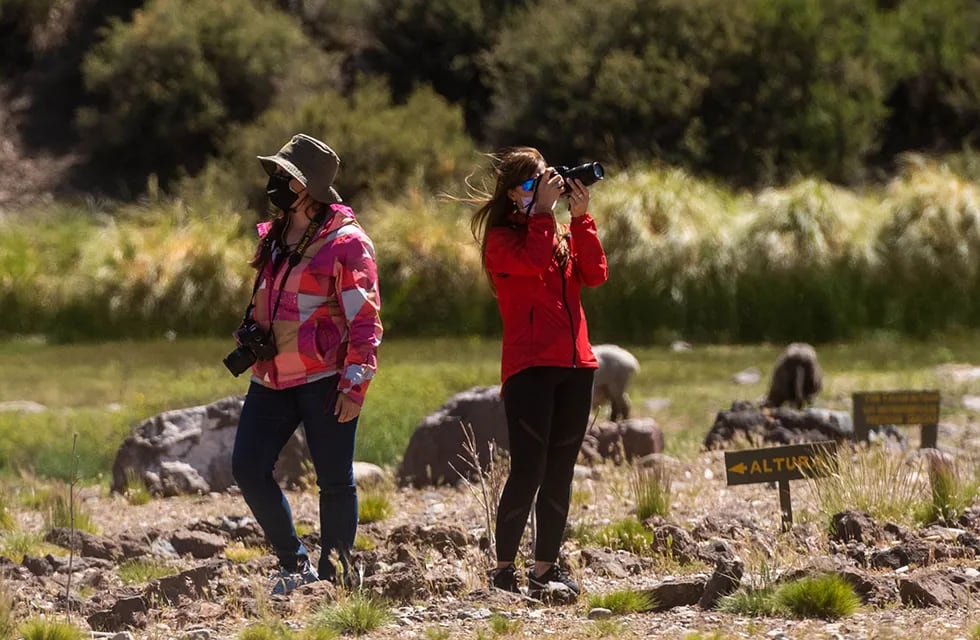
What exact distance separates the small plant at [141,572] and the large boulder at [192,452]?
3.78m

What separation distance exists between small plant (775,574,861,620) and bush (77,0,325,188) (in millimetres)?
33021

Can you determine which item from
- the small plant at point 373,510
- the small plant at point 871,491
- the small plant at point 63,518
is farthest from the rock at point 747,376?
the small plant at point 63,518

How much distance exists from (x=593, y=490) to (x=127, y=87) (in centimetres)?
3149

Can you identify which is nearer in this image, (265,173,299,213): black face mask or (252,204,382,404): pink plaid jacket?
(252,204,382,404): pink plaid jacket

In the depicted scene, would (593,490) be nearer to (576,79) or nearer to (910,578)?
(910,578)

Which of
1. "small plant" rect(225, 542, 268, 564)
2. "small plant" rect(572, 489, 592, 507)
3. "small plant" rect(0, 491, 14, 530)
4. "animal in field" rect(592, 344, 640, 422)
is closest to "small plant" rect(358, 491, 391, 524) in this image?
A: "small plant" rect(225, 542, 268, 564)

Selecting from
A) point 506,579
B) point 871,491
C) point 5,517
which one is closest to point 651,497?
point 871,491

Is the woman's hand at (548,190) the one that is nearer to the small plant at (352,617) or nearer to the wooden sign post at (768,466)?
the small plant at (352,617)

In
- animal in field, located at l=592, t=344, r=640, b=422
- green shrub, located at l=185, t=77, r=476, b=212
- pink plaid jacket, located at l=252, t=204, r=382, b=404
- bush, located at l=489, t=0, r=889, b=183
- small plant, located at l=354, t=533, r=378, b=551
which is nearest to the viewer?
pink plaid jacket, located at l=252, t=204, r=382, b=404

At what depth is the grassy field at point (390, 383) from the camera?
44.9 ft

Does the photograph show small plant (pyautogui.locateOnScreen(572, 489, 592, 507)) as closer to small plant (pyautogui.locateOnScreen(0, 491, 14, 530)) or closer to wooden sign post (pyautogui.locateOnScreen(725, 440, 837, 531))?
wooden sign post (pyautogui.locateOnScreen(725, 440, 837, 531))

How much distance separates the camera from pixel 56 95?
45188 mm

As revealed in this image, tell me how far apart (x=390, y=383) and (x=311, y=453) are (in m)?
9.37

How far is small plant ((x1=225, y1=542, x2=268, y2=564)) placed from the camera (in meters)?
8.49
